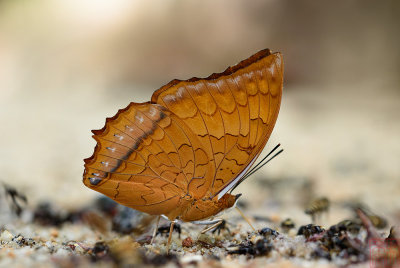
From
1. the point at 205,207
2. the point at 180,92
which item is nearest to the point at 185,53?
the point at 180,92

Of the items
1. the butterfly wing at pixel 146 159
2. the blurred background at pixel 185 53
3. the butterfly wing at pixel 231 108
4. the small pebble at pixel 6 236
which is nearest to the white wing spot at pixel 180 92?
the butterfly wing at pixel 231 108

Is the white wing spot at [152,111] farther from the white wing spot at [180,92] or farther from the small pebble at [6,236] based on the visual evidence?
the small pebble at [6,236]

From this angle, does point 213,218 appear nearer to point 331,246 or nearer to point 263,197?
point 331,246

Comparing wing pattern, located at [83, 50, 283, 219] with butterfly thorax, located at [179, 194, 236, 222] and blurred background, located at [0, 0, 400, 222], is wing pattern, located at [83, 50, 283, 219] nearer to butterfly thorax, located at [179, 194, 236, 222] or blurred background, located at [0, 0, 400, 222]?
butterfly thorax, located at [179, 194, 236, 222]

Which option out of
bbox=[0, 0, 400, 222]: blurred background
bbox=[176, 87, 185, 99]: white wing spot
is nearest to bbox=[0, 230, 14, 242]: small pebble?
bbox=[176, 87, 185, 99]: white wing spot

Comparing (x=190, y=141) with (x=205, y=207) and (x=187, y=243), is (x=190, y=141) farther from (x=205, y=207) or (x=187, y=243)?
(x=187, y=243)

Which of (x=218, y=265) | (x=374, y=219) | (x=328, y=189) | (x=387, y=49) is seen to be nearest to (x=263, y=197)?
(x=328, y=189)
